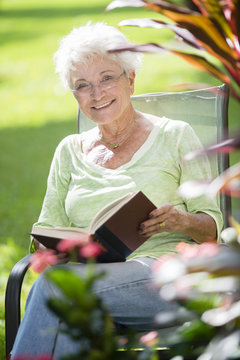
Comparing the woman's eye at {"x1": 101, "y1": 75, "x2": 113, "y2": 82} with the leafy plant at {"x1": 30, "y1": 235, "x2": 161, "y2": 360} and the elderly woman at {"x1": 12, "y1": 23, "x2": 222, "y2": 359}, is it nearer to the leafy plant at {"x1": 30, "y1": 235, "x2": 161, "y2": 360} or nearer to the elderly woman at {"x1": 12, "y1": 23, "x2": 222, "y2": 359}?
the elderly woman at {"x1": 12, "y1": 23, "x2": 222, "y2": 359}

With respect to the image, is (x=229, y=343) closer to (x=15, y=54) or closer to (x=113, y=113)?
(x=113, y=113)

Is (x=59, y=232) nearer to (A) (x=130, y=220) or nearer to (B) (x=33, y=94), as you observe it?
(A) (x=130, y=220)

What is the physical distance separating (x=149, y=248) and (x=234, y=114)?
6.25m

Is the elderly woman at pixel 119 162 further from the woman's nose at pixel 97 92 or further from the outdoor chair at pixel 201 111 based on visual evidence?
the outdoor chair at pixel 201 111

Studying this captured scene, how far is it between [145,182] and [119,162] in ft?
0.64

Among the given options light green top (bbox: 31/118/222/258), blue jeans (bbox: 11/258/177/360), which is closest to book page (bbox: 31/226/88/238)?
blue jeans (bbox: 11/258/177/360)

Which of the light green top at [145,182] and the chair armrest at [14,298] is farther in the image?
the light green top at [145,182]

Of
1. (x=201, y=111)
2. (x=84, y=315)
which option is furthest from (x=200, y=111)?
(x=84, y=315)

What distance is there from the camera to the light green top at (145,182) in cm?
291

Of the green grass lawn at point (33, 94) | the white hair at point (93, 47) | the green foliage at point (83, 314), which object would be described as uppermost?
the white hair at point (93, 47)

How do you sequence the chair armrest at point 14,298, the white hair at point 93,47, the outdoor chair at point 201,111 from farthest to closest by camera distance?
the outdoor chair at point 201,111 → the white hair at point 93,47 → the chair armrest at point 14,298

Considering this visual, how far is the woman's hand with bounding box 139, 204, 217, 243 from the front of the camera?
2570 mm

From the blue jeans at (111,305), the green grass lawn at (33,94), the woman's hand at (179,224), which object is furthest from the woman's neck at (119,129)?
the green grass lawn at (33,94)

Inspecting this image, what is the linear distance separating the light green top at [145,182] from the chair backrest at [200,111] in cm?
36
